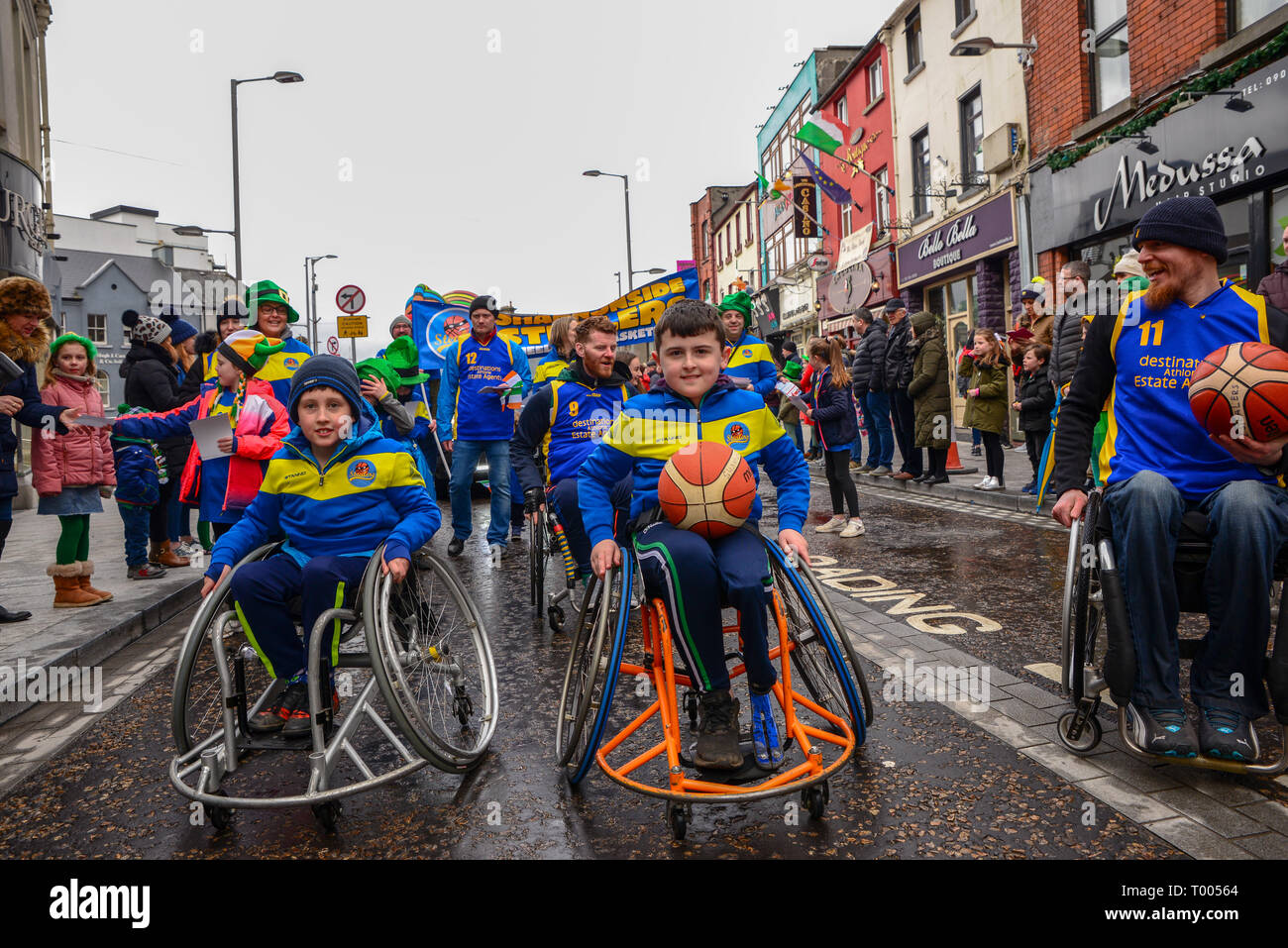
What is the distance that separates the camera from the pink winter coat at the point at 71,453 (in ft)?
20.0

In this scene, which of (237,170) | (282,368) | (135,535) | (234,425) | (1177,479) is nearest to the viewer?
(1177,479)

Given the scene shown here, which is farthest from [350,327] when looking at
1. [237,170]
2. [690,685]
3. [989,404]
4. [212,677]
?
[690,685]

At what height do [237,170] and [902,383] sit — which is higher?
[237,170]

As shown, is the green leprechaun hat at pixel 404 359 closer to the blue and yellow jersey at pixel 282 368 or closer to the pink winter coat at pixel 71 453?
the pink winter coat at pixel 71 453

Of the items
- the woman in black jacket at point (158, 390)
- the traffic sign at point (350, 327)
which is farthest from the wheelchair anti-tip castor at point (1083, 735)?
the traffic sign at point (350, 327)

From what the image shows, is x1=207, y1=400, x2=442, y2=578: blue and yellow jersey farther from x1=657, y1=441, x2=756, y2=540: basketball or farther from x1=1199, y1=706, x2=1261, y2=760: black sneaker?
x1=1199, y1=706, x2=1261, y2=760: black sneaker

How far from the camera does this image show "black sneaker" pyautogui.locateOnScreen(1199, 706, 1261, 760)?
291 cm

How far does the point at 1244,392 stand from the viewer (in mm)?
2979

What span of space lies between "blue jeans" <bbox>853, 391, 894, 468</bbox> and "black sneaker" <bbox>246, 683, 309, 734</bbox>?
10087mm

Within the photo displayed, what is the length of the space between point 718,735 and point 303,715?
149 cm

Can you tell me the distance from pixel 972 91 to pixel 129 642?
734 inches

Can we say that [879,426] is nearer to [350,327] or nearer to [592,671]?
[592,671]
